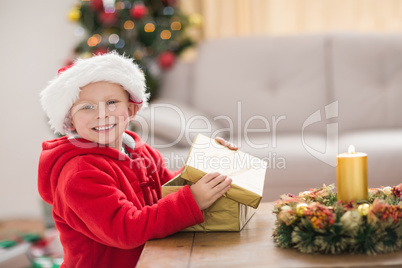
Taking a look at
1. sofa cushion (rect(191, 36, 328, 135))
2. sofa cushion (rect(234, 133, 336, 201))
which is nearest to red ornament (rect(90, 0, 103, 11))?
sofa cushion (rect(191, 36, 328, 135))

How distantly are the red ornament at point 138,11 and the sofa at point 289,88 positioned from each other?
0.36m

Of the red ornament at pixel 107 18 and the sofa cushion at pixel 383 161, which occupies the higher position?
the red ornament at pixel 107 18

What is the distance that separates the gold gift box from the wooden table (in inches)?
1.0

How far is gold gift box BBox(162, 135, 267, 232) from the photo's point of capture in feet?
3.64

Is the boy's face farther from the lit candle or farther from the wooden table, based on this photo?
the lit candle

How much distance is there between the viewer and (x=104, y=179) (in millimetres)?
1169

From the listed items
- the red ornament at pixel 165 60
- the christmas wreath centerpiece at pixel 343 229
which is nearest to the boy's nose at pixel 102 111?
the christmas wreath centerpiece at pixel 343 229

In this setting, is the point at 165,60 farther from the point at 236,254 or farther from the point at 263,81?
the point at 236,254

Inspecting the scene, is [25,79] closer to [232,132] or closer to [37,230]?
[37,230]

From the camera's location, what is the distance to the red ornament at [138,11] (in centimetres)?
284

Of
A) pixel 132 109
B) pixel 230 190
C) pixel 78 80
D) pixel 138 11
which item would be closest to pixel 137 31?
pixel 138 11

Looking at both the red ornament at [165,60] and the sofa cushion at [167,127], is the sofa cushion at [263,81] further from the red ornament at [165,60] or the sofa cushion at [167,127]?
the sofa cushion at [167,127]

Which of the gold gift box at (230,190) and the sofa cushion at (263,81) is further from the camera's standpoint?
the sofa cushion at (263,81)

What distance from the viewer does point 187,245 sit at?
1.03m
